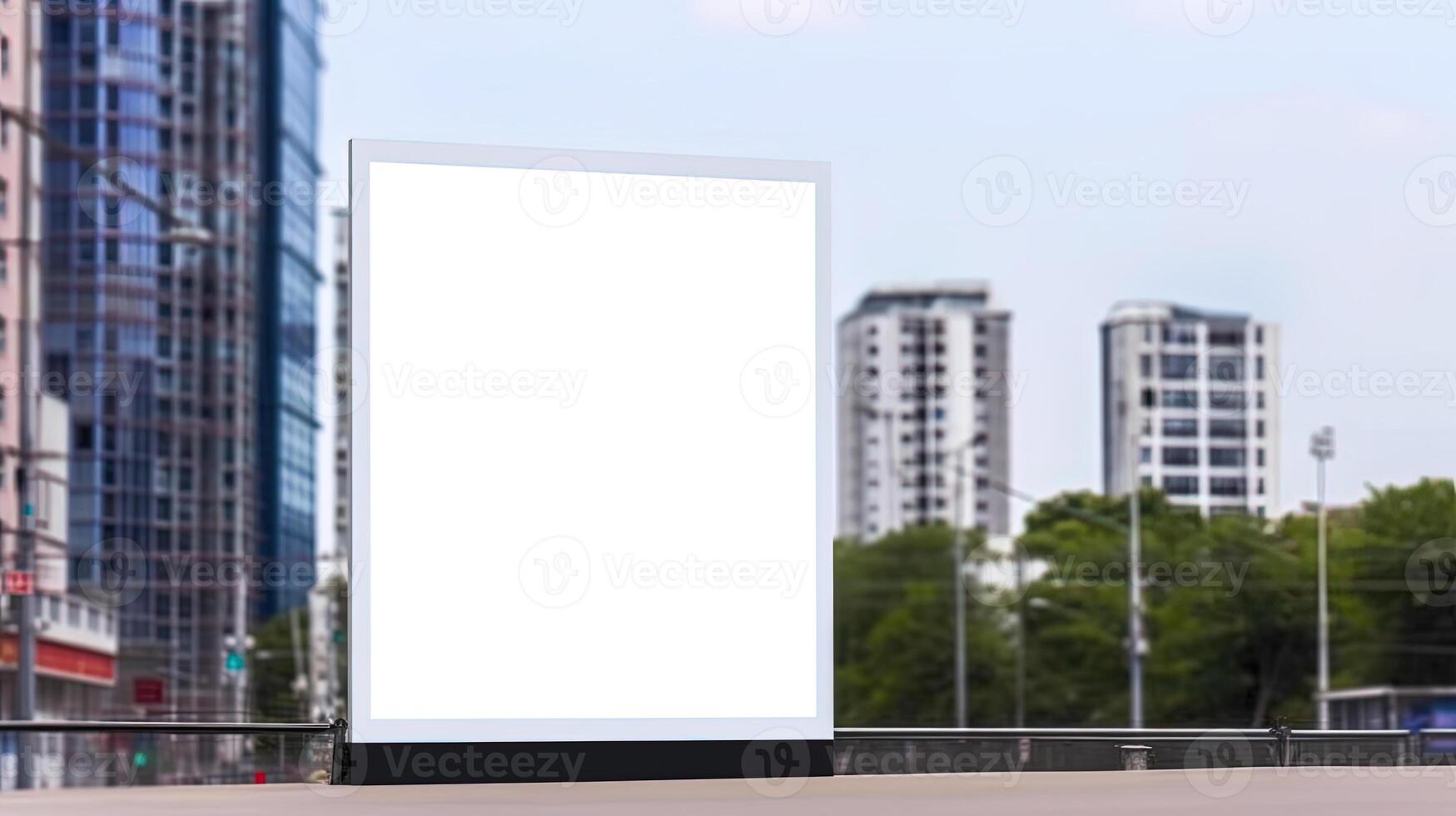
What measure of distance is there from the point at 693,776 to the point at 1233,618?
276 ft

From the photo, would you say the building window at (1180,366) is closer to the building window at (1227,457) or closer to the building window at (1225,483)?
the building window at (1227,457)

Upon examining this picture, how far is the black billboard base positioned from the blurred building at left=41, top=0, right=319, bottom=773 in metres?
84.2

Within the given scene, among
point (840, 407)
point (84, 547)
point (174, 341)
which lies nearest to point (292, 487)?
point (174, 341)

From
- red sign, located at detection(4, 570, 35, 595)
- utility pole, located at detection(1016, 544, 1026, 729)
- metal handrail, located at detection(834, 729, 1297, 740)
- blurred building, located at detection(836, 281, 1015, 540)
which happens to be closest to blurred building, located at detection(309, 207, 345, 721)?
red sign, located at detection(4, 570, 35, 595)

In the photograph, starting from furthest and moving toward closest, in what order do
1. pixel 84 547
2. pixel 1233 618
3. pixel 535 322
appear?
pixel 84 547, pixel 1233 618, pixel 535 322

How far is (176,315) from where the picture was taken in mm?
120375

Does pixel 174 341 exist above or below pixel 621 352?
above

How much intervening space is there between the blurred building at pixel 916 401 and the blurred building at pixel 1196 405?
17.0 meters

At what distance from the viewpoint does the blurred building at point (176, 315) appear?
111 meters

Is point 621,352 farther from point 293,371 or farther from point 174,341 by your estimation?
point 293,371

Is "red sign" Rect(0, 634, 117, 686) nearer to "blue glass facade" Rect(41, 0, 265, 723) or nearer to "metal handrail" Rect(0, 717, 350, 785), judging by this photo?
"blue glass facade" Rect(41, 0, 265, 723)

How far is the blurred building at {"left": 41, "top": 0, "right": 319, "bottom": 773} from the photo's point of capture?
11106cm

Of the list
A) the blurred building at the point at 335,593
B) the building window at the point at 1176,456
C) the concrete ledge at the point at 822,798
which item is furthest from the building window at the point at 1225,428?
the concrete ledge at the point at 822,798

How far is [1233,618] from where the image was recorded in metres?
96.8
